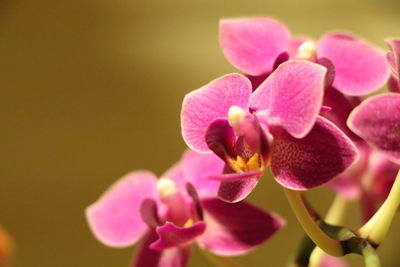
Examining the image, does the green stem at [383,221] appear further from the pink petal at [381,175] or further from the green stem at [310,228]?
the pink petal at [381,175]

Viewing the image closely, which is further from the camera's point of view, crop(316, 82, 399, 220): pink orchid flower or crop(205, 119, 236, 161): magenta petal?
crop(316, 82, 399, 220): pink orchid flower

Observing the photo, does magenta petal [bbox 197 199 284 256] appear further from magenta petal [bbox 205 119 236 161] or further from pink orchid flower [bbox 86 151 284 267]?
magenta petal [bbox 205 119 236 161]

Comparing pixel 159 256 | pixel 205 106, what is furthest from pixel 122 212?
pixel 205 106

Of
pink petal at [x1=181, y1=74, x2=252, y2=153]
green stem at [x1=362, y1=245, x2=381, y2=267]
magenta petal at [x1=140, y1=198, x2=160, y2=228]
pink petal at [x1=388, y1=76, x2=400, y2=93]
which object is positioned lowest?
magenta petal at [x1=140, y1=198, x2=160, y2=228]

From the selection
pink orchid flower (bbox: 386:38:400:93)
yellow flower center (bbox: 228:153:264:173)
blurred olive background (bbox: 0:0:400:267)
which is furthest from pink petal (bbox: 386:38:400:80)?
blurred olive background (bbox: 0:0:400:267)

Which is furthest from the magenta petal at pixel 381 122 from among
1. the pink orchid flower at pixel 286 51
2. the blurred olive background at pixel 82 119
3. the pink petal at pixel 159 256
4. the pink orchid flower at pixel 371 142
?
the blurred olive background at pixel 82 119

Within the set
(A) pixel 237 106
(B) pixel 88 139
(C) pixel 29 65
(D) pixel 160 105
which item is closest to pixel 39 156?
(B) pixel 88 139

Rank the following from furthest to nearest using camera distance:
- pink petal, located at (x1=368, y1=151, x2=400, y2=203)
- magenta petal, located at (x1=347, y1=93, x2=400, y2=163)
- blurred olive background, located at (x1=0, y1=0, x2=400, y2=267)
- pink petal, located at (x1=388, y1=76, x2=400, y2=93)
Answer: blurred olive background, located at (x1=0, y1=0, x2=400, y2=267) → pink petal, located at (x1=368, y1=151, x2=400, y2=203) → pink petal, located at (x1=388, y1=76, x2=400, y2=93) → magenta petal, located at (x1=347, y1=93, x2=400, y2=163)

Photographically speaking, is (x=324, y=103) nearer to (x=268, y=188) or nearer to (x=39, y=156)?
(x=268, y=188)
